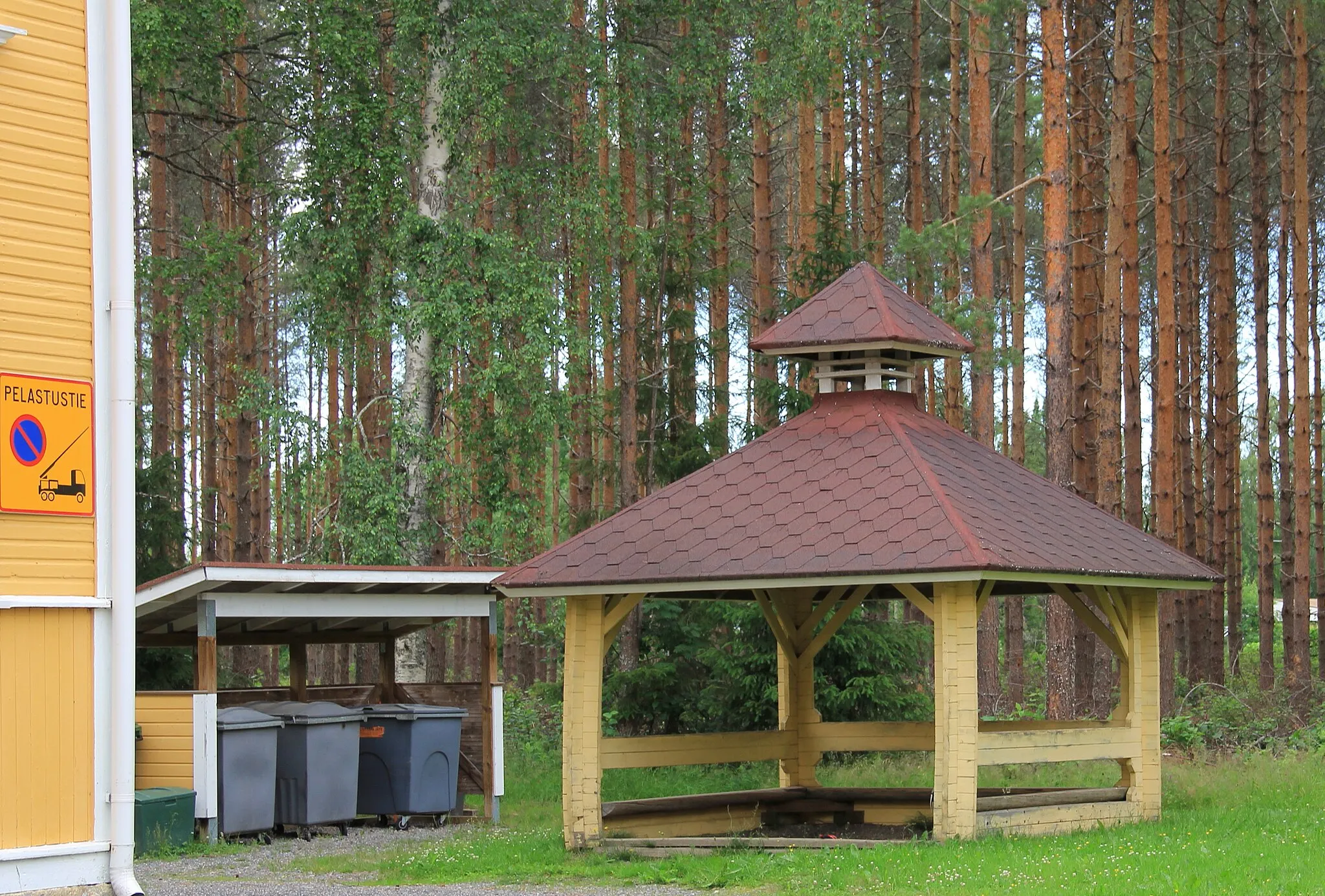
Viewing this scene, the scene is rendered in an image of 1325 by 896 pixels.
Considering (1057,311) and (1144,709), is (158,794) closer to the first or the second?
(1144,709)

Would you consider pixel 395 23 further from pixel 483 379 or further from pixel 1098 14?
pixel 1098 14

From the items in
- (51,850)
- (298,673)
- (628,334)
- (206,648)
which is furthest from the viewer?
(628,334)

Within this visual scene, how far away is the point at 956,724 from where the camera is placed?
11.8 metres

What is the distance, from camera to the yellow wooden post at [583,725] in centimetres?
1282

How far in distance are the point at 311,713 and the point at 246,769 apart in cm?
76

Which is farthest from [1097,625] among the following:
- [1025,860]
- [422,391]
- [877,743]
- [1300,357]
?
[1300,357]

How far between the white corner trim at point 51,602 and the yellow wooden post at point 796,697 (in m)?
7.88

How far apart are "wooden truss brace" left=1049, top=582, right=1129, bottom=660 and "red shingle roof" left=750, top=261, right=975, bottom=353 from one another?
2.33 m

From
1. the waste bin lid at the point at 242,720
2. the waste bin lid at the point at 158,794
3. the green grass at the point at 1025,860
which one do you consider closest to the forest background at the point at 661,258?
the green grass at the point at 1025,860

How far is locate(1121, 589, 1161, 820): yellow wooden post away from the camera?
44.3ft

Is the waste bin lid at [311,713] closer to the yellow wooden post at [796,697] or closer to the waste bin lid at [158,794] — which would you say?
the waste bin lid at [158,794]

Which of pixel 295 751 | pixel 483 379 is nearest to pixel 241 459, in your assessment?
pixel 483 379

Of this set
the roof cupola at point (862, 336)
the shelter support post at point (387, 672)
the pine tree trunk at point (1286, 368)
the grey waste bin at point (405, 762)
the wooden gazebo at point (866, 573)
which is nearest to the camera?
the wooden gazebo at point (866, 573)

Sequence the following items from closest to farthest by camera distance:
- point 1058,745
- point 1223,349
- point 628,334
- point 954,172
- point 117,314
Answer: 1. point 117,314
2. point 1058,745
3. point 628,334
4. point 954,172
5. point 1223,349
